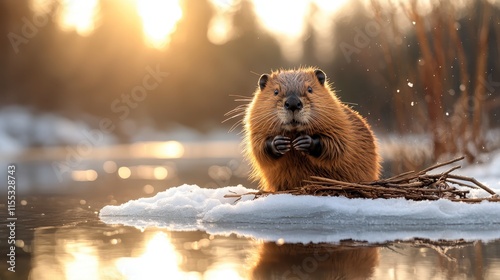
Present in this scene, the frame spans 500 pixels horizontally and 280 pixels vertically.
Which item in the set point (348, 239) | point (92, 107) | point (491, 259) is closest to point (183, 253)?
point (348, 239)

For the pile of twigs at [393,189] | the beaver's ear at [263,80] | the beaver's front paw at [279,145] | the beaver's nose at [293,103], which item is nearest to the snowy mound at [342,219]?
the pile of twigs at [393,189]

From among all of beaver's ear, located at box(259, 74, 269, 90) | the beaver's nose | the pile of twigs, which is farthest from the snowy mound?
beaver's ear, located at box(259, 74, 269, 90)

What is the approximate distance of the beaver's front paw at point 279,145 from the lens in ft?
18.7

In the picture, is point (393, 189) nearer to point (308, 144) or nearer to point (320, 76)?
point (308, 144)

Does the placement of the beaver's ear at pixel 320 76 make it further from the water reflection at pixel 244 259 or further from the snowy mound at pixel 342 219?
the water reflection at pixel 244 259

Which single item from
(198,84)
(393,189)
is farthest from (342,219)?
(198,84)

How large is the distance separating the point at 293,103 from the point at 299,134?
0.96 feet

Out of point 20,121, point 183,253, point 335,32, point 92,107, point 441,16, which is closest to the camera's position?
point 183,253

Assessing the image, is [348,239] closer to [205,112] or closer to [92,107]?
[92,107]

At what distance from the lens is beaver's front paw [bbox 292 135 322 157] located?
225 inches

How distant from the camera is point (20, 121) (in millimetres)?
23141

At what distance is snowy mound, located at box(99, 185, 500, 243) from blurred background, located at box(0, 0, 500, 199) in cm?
103

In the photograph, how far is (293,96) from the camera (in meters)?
5.70

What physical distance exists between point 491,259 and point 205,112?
109ft
